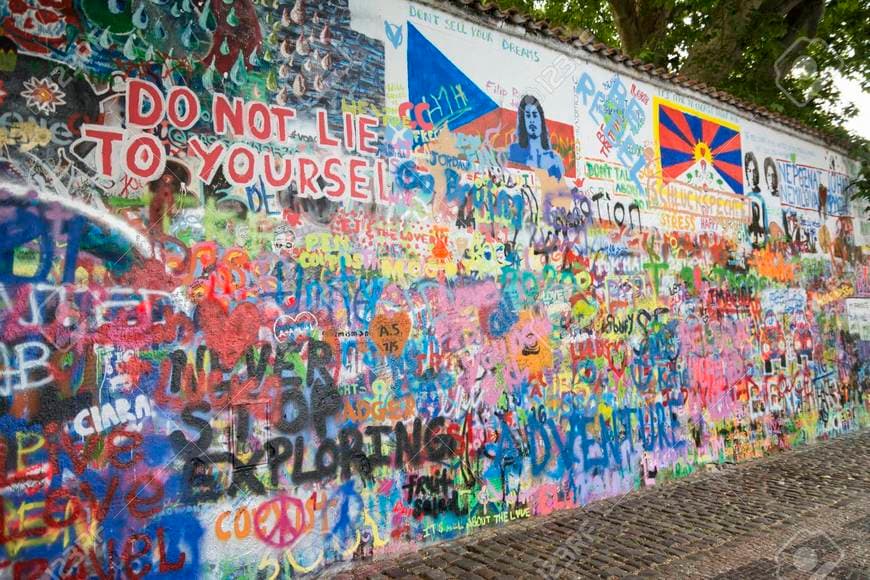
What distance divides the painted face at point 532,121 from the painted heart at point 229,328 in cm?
357

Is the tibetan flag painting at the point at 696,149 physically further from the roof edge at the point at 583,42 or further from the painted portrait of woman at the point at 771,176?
the painted portrait of woman at the point at 771,176

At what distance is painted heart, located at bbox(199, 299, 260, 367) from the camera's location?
4.63 m

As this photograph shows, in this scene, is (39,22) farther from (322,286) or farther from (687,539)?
(687,539)

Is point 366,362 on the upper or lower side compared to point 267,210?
lower

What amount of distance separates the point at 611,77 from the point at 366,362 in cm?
479

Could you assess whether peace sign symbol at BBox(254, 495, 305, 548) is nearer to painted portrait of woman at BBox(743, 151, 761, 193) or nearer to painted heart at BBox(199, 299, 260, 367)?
painted heart at BBox(199, 299, 260, 367)

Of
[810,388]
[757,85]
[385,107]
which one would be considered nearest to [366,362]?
[385,107]

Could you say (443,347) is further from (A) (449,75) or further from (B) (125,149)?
(B) (125,149)

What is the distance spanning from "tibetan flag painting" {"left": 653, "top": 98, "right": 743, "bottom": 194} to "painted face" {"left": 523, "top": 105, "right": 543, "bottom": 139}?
216cm

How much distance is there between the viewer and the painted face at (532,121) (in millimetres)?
6879

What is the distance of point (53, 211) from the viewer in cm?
411

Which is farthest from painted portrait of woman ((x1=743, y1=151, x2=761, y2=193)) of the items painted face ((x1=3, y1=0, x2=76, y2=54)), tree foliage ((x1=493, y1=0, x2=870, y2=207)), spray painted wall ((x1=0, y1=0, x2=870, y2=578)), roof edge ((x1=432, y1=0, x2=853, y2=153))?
painted face ((x1=3, y1=0, x2=76, y2=54))

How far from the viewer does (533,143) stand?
691cm

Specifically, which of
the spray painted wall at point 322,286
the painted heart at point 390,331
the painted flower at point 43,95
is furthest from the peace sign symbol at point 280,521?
the painted flower at point 43,95
